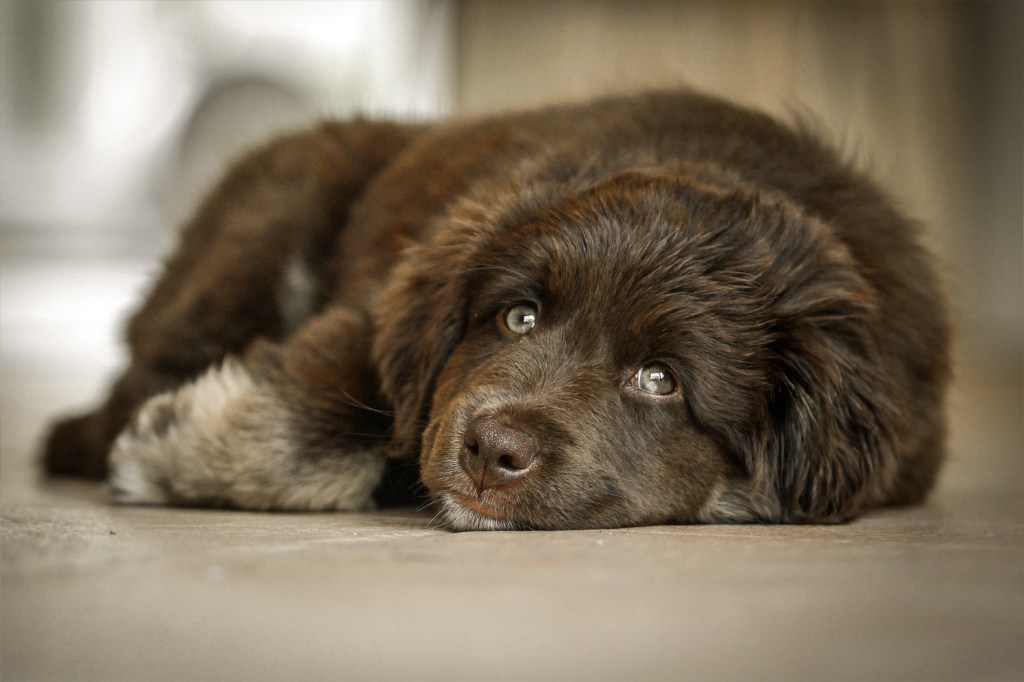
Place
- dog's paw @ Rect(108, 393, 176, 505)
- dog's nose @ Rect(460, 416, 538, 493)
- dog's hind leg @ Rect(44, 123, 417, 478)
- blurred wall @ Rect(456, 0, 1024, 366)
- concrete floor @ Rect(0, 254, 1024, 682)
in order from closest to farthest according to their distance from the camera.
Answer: concrete floor @ Rect(0, 254, 1024, 682)
dog's nose @ Rect(460, 416, 538, 493)
dog's paw @ Rect(108, 393, 176, 505)
dog's hind leg @ Rect(44, 123, 417, 478)
blurred wall @ Rect(456, 0, 1024, 366)

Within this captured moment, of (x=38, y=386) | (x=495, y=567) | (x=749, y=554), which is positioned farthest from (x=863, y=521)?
(x=38, y=386)

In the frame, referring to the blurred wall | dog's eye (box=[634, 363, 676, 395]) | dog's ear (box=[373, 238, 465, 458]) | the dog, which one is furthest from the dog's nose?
the blurred wall

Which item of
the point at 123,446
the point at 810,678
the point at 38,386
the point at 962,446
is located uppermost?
the point at 810,678

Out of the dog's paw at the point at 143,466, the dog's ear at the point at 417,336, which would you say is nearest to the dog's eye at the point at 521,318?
the dog's ear at the point at 417,336

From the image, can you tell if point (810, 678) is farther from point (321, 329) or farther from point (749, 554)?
point (321, 329)

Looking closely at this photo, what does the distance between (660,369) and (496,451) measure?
20.8 inches

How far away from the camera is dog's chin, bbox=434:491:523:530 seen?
2.77 m

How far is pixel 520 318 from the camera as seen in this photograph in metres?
3.18

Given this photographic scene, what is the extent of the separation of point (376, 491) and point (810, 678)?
2.09 metres

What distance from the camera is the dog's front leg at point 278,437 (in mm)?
3436

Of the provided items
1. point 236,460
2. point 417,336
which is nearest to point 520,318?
point 417,336

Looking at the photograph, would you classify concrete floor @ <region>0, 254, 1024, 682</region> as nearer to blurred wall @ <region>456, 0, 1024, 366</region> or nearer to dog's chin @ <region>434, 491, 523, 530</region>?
dog's chin @ <region>434, 491, 523, 530</region>

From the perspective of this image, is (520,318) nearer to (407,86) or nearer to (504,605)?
(504,605)

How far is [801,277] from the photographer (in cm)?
313
